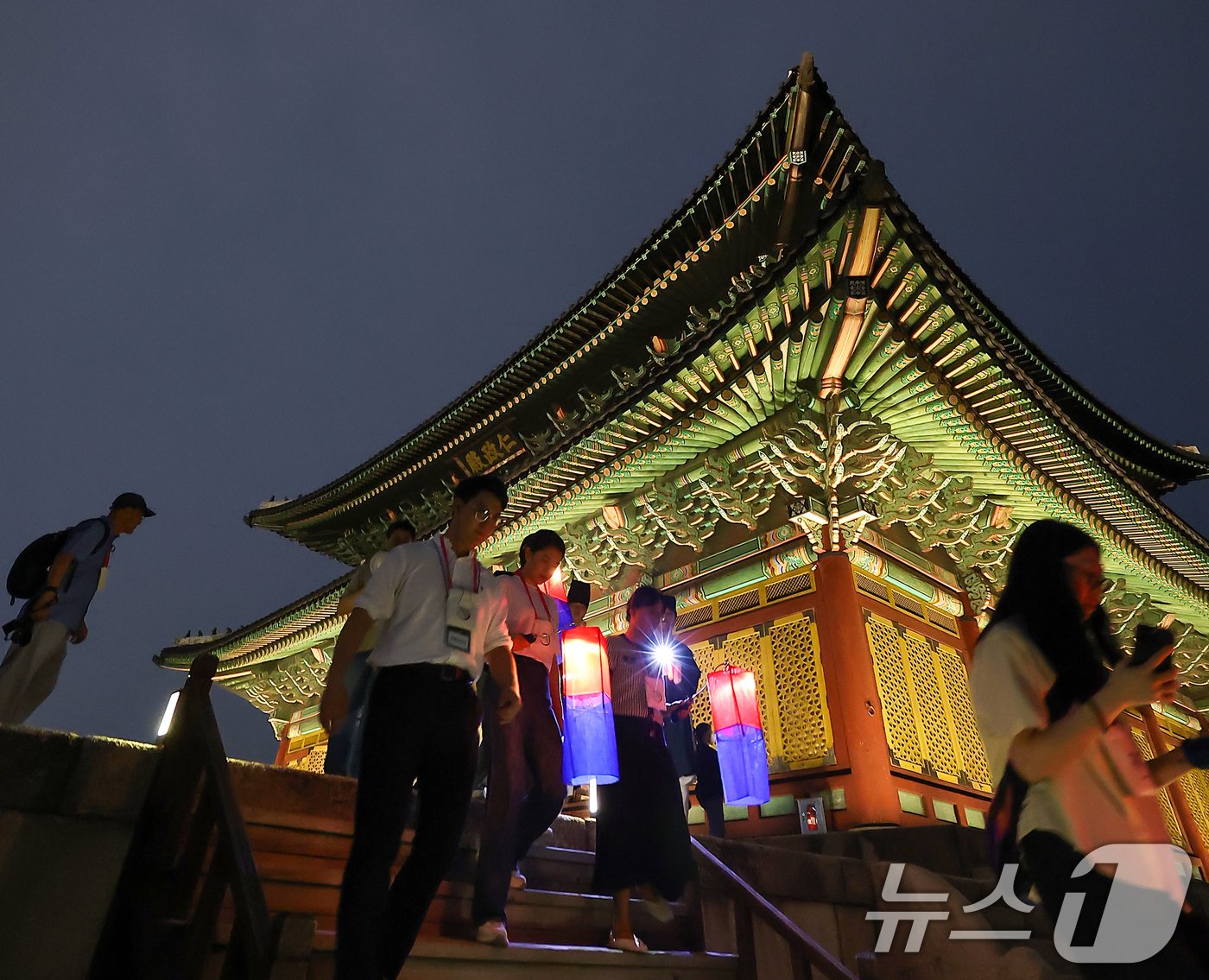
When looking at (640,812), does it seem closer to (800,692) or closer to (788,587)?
(800,692)

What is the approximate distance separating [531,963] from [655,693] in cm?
140

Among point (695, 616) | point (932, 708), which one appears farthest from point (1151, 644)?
point (695, 616)

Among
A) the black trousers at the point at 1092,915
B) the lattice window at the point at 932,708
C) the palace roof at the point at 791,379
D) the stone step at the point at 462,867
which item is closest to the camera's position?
the black trousers at the point at 1092,915

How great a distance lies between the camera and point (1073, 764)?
1.64 meters

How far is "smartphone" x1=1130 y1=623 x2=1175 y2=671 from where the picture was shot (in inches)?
64.4

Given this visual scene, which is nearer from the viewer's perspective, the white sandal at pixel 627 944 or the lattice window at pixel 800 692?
the white sandal at pixel 627 944

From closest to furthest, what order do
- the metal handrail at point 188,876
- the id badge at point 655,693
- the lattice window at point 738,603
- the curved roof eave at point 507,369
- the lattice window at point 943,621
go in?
the metal handrail at point 188,876 < the id badge at point 655,693 < the curved roof eave at point 507,369 < the lattice window at point 738,603 < the lattice window at point 943,621

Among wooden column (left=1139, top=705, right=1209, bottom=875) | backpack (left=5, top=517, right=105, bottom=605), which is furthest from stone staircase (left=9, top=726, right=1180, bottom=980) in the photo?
wooden column (left=1139, top=705, right=1209, bottom=875)

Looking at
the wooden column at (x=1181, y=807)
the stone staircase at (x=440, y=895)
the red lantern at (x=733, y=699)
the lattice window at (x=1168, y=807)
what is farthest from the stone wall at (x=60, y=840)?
the lattice window at (x=1168, y=807)

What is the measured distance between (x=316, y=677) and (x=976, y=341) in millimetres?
11714

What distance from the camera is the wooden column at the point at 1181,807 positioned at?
9656mm

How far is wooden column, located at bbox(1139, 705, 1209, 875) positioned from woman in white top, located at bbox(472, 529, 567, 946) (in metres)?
9.16

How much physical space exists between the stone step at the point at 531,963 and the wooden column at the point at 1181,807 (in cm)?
876

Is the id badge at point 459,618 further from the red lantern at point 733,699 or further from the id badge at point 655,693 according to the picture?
the red lantern at point 733,699
